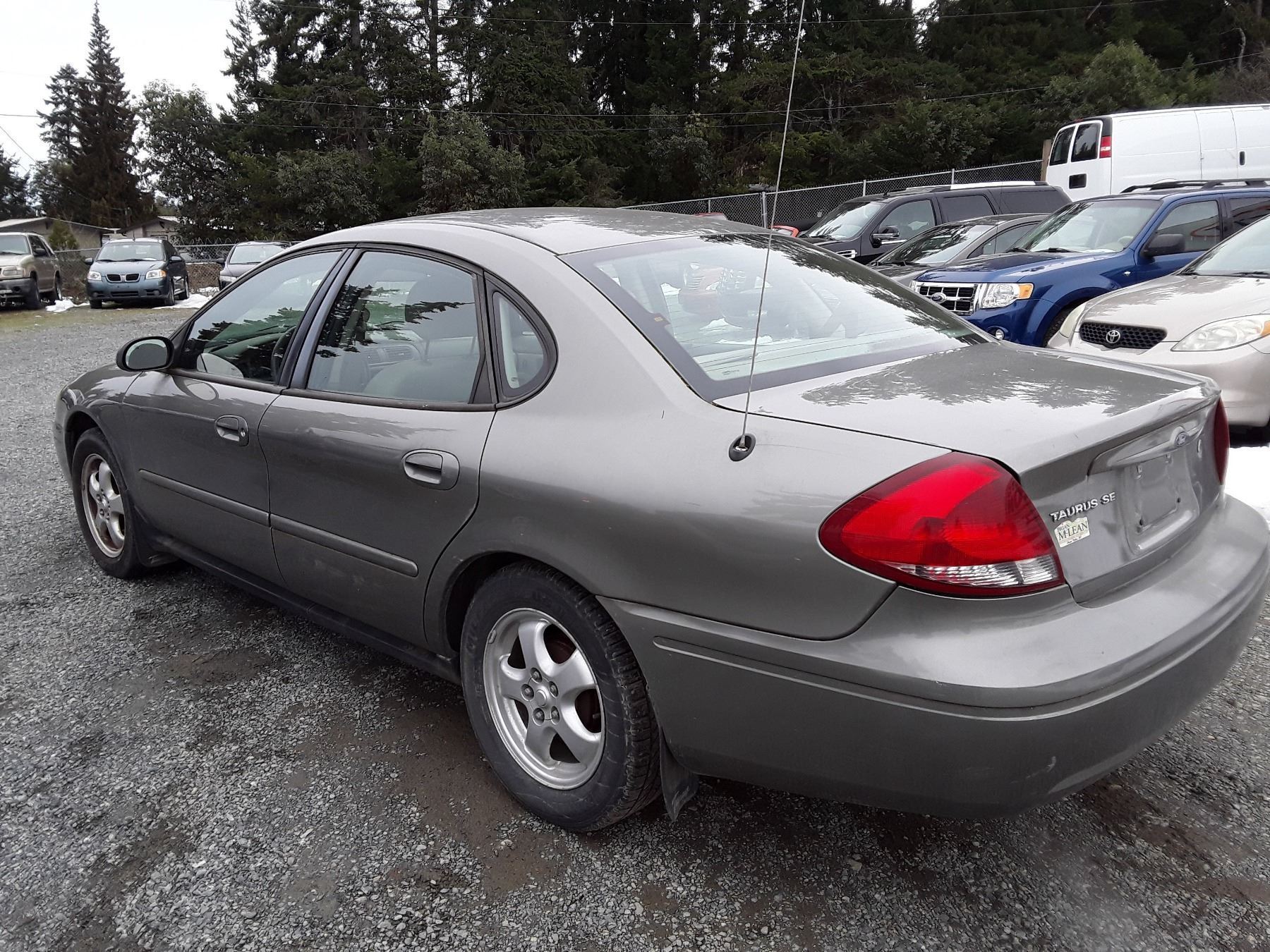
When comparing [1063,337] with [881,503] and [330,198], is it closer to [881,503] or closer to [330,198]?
[881,503]

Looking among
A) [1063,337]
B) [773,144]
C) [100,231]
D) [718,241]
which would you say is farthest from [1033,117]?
[100,231]

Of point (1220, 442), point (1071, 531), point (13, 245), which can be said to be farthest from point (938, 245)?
point (13, 245)

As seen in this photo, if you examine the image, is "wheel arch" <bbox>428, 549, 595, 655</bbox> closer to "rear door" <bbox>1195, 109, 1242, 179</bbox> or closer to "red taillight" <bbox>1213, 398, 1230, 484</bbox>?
"red taillight" <bbox>1213, 398, 1230, 484</bbox>

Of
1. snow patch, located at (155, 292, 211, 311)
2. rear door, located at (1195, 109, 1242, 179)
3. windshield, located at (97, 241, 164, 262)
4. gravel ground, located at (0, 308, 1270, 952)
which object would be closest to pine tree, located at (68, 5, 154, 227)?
snow patch, located at (155, 292, 211, 311)

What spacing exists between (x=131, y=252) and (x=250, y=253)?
3.83m

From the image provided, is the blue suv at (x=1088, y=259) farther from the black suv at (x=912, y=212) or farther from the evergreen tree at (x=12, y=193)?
the evergreen tree at (x=12, y=193)

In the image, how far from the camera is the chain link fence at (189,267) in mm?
25859

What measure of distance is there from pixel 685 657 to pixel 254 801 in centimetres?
141

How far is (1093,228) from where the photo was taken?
8.40 meters

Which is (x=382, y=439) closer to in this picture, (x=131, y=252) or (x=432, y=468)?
(x=432, y=468)

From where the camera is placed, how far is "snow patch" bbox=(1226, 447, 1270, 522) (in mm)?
4617

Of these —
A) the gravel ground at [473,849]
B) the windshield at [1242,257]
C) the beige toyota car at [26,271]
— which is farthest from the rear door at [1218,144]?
the beige toyota car at [26,271]

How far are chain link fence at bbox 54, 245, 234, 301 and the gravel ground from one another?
24.1 meters

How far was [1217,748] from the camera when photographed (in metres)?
2.75
